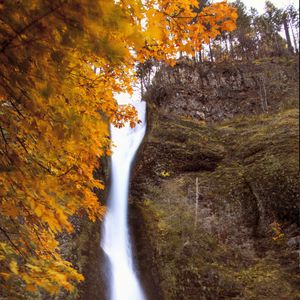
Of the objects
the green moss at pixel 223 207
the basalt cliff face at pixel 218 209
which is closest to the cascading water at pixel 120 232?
the basalt cliff face at pixel 218 209

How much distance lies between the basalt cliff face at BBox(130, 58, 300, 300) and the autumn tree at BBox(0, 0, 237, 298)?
6659mm

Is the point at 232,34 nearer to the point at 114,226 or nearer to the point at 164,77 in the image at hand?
the point at 164,77

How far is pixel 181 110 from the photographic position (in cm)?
2089

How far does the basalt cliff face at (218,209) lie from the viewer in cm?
902

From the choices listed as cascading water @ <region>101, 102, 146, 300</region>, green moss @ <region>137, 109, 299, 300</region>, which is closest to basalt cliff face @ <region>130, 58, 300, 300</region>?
green moss @ <region>137, 109, 299, 300</region>

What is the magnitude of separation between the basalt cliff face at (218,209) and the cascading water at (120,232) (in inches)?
13.3

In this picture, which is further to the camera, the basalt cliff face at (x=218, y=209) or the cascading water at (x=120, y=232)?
the cascading water at (x=120, y=232)

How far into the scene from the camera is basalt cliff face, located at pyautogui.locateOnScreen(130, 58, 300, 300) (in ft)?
29.6

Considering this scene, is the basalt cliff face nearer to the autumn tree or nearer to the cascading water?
the cascading water

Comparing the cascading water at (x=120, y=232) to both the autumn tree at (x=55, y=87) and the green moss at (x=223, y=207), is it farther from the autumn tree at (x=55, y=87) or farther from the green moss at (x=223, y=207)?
the autumn tree at (x=55, y=87)

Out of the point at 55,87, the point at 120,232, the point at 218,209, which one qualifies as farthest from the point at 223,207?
the point at 55,87

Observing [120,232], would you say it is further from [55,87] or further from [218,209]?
[55,87]

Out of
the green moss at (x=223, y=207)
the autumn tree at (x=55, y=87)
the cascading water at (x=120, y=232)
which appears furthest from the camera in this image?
the cascading water at (x=120, y=232)

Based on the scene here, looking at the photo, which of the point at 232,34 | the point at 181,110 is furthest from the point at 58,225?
the point at 232,34
